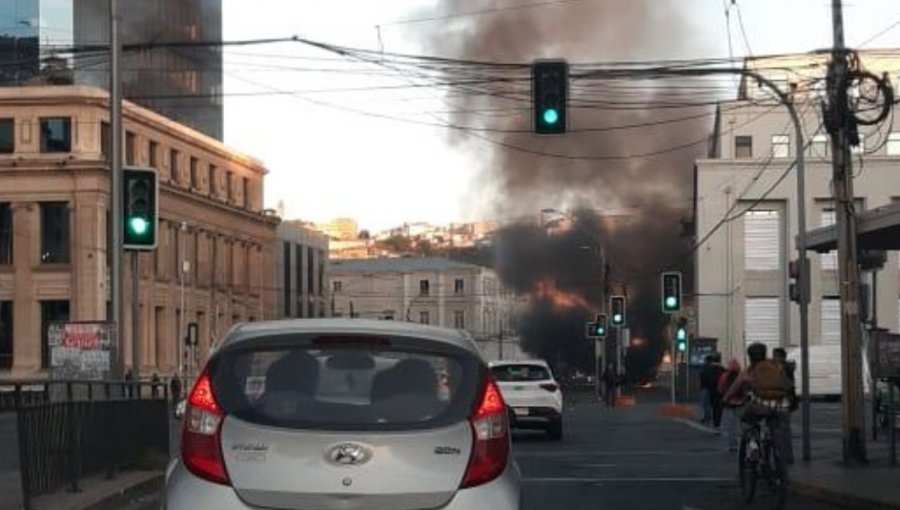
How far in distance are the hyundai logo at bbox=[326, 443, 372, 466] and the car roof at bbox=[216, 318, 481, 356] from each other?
63cm

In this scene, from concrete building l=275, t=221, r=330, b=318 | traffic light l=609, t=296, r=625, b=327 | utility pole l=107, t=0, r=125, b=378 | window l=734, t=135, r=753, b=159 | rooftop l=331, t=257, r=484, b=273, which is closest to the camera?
utility pole l=107, t=0, r=125, b=378

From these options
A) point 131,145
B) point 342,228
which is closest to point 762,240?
point 131,145

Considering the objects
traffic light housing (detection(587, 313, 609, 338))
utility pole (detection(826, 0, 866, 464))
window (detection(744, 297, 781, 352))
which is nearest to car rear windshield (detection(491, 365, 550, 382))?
utility pole (detection(826, 0, 866, 464))

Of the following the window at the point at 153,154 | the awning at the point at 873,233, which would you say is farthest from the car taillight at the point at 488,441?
the window at the point at 153,154

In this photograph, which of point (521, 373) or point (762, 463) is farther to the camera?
point (521, 373)

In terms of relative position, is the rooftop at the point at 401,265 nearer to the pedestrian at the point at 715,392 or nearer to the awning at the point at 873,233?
Answer: the pedestrian at the point at 715,392

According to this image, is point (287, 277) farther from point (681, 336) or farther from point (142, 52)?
point (681, 336)

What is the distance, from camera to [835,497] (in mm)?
13227

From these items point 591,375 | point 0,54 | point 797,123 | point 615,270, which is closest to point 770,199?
point 615,270

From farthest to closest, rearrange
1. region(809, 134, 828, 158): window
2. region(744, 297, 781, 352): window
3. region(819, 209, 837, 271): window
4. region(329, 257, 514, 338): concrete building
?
1. region(329, 257, 514, 338): concrete building
2. region(809, 134, 828, 158): window
3. region(744, 297, 781, 352): window
4. region(819, 209, 837, 271): window

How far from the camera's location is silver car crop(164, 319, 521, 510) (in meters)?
5.86

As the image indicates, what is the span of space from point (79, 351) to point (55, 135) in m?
56.1

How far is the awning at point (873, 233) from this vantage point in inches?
637

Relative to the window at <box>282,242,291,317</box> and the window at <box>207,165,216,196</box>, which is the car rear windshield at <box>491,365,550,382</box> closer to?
the window at <box>207,165,216,196</box>
